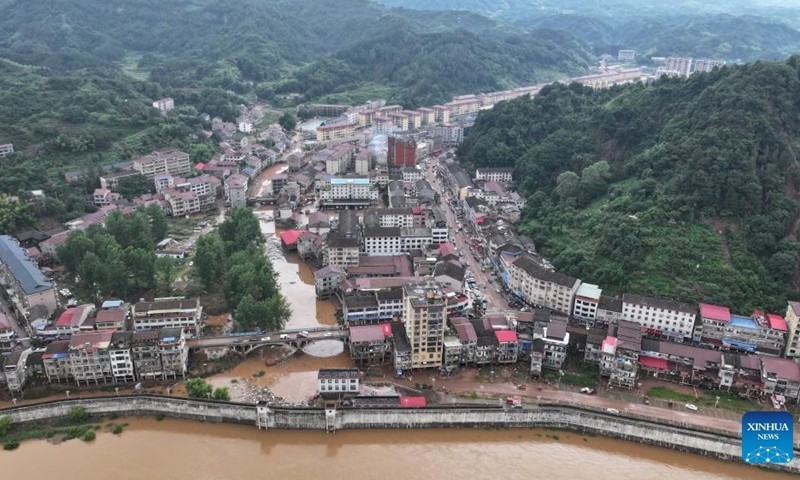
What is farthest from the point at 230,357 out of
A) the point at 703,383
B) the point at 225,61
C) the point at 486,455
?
the point at 225,61

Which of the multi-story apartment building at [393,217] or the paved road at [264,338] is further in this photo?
the multi-story apartment building at [393,217]

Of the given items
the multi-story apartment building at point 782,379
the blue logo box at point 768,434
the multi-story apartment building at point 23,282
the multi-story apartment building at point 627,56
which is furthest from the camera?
the multi-story apartment building at point 627,56

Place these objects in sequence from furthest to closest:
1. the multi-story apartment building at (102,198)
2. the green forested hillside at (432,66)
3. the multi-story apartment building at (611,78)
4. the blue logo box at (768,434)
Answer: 1. the multi-story apartment building at (611,78)
2. the green forested hillside at (432,66)
3. the multi-story apartment building at (102,198)
4. the blue logo box at (768,434)

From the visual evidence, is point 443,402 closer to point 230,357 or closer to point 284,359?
point 284,359

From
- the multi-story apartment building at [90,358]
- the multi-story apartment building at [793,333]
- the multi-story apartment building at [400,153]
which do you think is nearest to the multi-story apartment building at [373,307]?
the multi-story apartment building at [90,358]

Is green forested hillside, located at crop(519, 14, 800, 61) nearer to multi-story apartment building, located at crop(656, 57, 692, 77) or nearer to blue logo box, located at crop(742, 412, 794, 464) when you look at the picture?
multi-story apartment building, located at crop(656, 57, 692, 77)

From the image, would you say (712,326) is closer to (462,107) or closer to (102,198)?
(102,198)

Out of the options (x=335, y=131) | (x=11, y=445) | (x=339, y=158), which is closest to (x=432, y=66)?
(x=335, y=131)

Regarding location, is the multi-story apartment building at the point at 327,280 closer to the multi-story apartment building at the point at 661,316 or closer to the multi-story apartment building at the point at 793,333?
the multi-story apartment building at the point at 661,316
